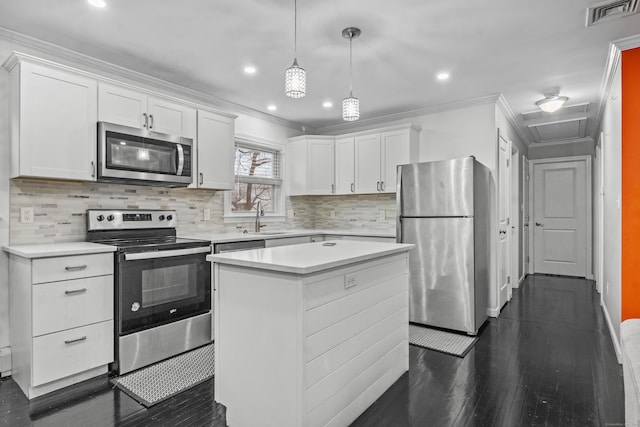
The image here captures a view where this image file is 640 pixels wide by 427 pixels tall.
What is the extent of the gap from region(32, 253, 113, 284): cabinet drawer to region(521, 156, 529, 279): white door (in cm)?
603

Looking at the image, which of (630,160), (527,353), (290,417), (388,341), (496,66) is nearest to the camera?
(290,417)

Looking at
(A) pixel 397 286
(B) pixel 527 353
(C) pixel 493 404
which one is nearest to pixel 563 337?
(B) pixel 527 353

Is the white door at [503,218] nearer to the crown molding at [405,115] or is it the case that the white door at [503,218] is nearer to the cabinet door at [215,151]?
the crown molding at [405,115]

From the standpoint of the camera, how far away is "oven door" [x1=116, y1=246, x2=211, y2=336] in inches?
103

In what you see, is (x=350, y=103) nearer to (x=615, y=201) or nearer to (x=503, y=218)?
Result: (x=615, y=201)

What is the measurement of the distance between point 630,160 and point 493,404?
81.4 inches

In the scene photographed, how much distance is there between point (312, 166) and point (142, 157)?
7.94 ft

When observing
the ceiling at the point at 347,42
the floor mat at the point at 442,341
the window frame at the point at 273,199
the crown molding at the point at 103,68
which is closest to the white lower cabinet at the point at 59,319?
the crown molding at the point at 103,68

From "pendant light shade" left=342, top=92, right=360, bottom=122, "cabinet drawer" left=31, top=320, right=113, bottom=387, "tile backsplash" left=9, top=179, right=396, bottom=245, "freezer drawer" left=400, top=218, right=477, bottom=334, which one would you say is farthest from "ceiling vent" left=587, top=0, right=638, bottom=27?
"cabinet drawer" left=31, top=320, right=113, bottom=387

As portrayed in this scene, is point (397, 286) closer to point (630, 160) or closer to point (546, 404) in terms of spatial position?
point (546, 404)

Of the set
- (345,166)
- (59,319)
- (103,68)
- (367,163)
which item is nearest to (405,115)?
(367,163)

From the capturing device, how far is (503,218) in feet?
14.8

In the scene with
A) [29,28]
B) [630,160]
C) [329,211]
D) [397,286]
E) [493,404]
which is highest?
[29,28]

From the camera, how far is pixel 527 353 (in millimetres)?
2979
